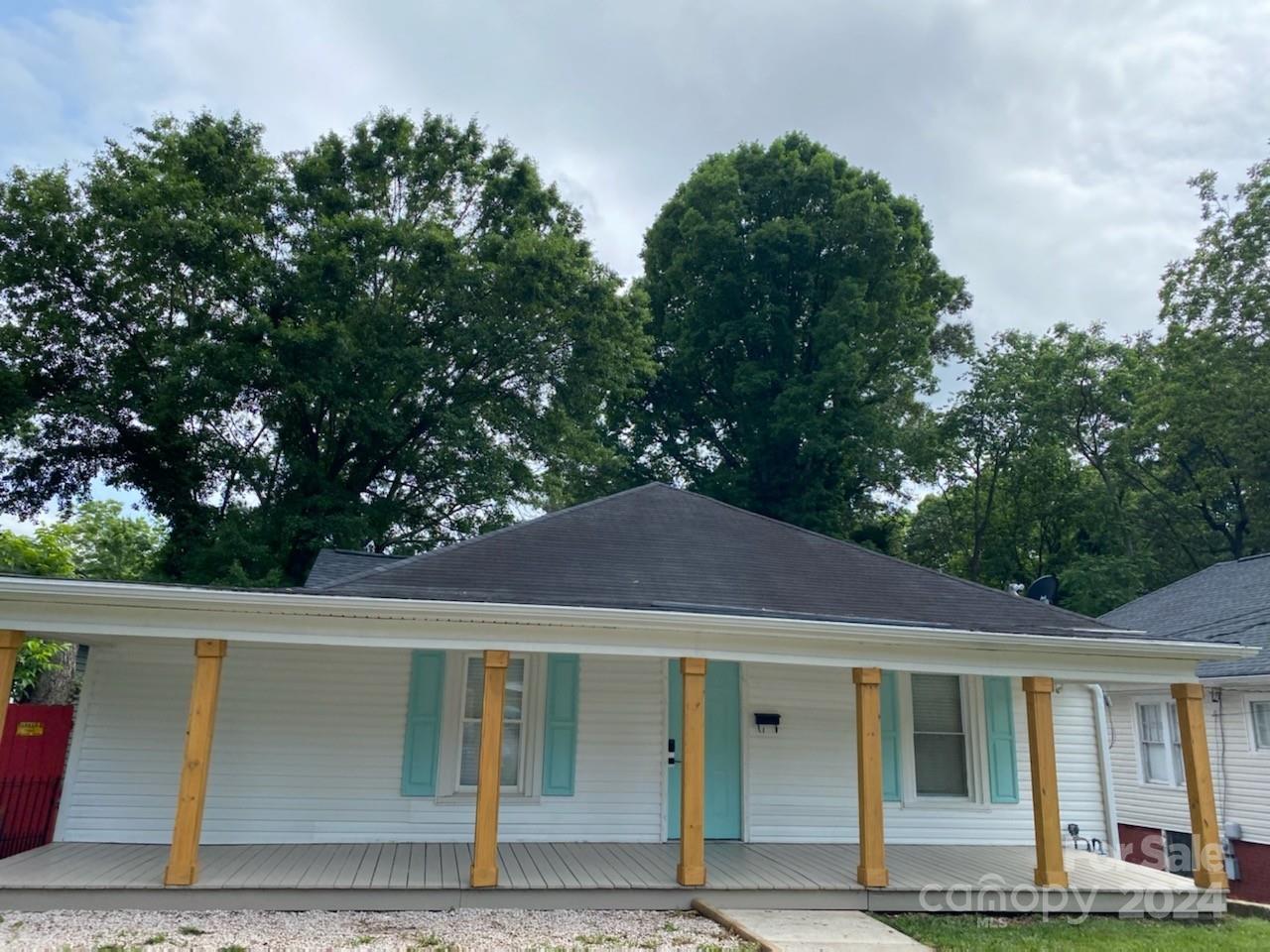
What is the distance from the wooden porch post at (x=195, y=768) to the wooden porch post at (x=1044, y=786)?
691 centimetres

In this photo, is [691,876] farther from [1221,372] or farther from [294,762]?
[1221,372]

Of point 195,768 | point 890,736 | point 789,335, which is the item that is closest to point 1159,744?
point 890,736

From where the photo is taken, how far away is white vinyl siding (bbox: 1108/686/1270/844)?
11.4m

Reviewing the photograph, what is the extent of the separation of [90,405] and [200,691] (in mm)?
12479

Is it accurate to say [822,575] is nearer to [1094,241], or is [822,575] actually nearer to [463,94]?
[1094,241]

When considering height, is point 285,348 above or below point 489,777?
above

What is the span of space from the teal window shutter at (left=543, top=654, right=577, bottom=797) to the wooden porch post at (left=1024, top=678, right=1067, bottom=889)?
4343mm

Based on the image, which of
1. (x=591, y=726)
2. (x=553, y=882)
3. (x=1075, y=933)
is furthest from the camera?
(x=591, y=726)

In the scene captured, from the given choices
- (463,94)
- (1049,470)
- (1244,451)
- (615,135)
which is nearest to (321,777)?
(615,135)

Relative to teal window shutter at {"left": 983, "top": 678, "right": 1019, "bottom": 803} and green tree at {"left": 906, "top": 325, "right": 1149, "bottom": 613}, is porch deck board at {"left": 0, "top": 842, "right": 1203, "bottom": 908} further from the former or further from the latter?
green tree at {"left": 906, "top": 325, "right": 1149, "bottom": 613}

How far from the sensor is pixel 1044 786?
7371mm

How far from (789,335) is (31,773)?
20.1m

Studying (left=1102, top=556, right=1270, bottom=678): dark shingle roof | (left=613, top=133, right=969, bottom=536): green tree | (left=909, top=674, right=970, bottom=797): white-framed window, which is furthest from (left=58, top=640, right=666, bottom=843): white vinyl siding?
(left=613, top=133, right=969, bottom=536): green tree

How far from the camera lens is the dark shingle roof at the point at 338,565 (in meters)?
10.2
